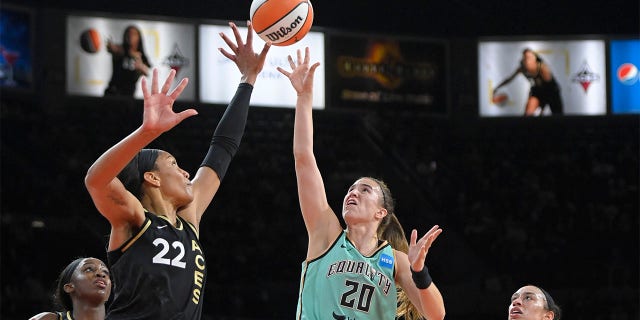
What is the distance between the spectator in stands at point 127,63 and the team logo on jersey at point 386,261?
1460 cm

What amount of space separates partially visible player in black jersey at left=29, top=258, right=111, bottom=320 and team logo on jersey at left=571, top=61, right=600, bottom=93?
1849 centimetres

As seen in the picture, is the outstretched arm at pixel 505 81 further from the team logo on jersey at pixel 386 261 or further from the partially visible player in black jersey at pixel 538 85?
the team logo on jersey at pixel 386 261

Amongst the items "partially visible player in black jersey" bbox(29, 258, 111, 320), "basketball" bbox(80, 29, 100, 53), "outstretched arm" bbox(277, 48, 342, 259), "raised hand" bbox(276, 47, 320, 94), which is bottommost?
"partially visible player in black jersey" bbox(29, 258, 111, 320)

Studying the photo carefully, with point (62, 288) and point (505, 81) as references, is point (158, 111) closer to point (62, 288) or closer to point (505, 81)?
point (62, 288)

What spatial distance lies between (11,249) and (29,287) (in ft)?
3.80

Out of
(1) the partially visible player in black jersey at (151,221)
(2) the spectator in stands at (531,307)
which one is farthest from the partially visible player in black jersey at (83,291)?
(2) the spectator in stands at (531,307)

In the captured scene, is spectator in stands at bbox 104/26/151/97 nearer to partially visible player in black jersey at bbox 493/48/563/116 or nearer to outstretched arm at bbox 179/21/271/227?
partially visible player in black jersey at bbox 493/48/563/116

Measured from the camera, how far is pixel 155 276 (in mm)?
3906

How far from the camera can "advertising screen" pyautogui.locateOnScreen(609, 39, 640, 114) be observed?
71.2 ft

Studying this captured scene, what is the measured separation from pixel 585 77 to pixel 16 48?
1240 cm

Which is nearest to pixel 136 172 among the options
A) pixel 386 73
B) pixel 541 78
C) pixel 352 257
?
pixel 352 257

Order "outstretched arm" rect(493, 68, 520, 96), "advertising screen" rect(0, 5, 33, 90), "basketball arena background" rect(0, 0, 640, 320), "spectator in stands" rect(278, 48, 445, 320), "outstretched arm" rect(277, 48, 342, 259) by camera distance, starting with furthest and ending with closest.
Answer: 1. "outstretched arm" rect(493, 68, 520, 96)
2. "advertising screen" rect(0, 5, 33, 90)
3. "basketball arena background" rect(0, 0, 640, 320)
4. "outstretched arm" rect(277, 48, 342, 259)
5. "spectator in stands" rect(278, 48, 445, 320)

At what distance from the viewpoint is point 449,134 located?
2128 centimetres

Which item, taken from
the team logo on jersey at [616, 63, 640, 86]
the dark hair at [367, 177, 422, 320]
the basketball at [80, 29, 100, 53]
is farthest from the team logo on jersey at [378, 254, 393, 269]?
the team logo on jersey at [616, 63, 640, 86]
